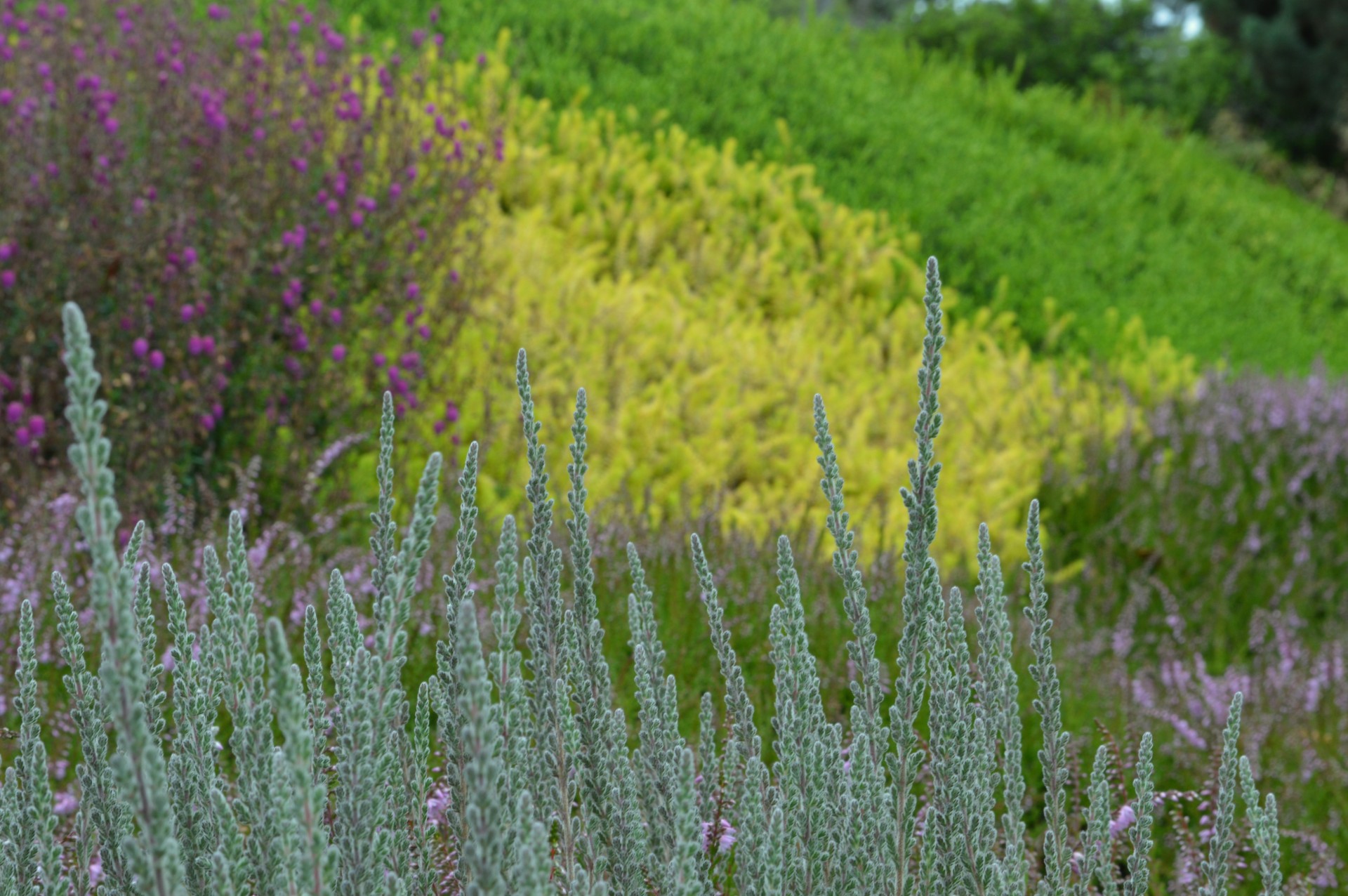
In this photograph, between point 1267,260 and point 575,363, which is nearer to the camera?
point 575,363

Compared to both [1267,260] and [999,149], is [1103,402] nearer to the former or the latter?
[999,149]

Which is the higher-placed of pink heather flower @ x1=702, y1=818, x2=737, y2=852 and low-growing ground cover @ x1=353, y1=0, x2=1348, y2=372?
low-growing ground cover @ x1=353, y1=0, x2=1348, y2=372

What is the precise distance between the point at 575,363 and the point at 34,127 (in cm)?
222

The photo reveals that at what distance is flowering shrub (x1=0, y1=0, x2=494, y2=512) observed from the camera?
388cm

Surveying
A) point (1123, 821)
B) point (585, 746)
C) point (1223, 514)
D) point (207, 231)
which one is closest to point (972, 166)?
point (1223, 514)

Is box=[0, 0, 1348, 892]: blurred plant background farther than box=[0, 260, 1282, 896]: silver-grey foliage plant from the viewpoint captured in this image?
Yes

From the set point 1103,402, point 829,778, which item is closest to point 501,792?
point 829,778

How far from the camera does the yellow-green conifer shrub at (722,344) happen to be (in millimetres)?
5184

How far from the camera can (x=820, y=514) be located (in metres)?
5.08

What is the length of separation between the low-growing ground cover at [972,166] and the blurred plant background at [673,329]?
4cm

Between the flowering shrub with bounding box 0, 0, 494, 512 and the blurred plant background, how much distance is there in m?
0.02

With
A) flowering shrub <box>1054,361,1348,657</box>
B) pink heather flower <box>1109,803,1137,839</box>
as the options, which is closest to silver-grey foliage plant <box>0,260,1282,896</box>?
pink heather flower <box>1109,803,1137,839</box>

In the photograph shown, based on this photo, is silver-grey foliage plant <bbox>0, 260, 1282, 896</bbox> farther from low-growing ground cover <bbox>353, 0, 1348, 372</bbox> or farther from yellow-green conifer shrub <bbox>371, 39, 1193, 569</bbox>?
low-growing ground cover <bbox>353, 0, 1348, 372</bbox>

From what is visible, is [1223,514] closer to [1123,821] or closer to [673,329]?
[673,329]
